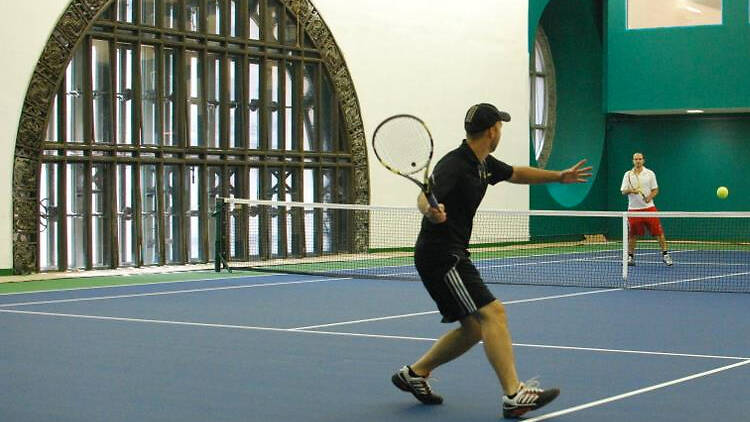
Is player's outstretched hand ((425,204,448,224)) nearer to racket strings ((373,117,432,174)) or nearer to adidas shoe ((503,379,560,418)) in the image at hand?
racket strings ((373,117,432,174))

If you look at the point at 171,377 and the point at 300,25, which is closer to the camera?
the point at 171,377

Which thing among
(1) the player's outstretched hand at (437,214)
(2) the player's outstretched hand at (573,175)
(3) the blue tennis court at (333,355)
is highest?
(2) the player's outstretched hand at (573,175)

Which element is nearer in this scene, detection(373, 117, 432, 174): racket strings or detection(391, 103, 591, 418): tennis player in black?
detection(391, 103, 591, 418): tennis player in black

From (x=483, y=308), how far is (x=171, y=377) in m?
2.06

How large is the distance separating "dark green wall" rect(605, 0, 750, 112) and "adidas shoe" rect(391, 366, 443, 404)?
1885cm

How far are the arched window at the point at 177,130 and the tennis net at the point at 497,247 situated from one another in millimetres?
360

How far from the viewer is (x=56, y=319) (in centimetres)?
1050

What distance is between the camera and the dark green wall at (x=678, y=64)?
23.9m

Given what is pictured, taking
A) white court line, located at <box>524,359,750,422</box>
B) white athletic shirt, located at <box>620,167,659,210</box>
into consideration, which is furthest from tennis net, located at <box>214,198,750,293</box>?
white court line, located at <box>524,359,750,422</box>

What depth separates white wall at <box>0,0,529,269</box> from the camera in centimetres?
2042

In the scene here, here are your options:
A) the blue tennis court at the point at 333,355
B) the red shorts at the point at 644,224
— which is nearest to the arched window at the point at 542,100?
the red shorts at the point at 644,224

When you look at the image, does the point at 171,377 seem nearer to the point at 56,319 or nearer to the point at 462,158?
the point at 462,158

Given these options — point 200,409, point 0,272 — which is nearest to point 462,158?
point 200,409

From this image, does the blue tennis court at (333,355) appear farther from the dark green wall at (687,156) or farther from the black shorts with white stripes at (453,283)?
the dark green wall at (687,156)
